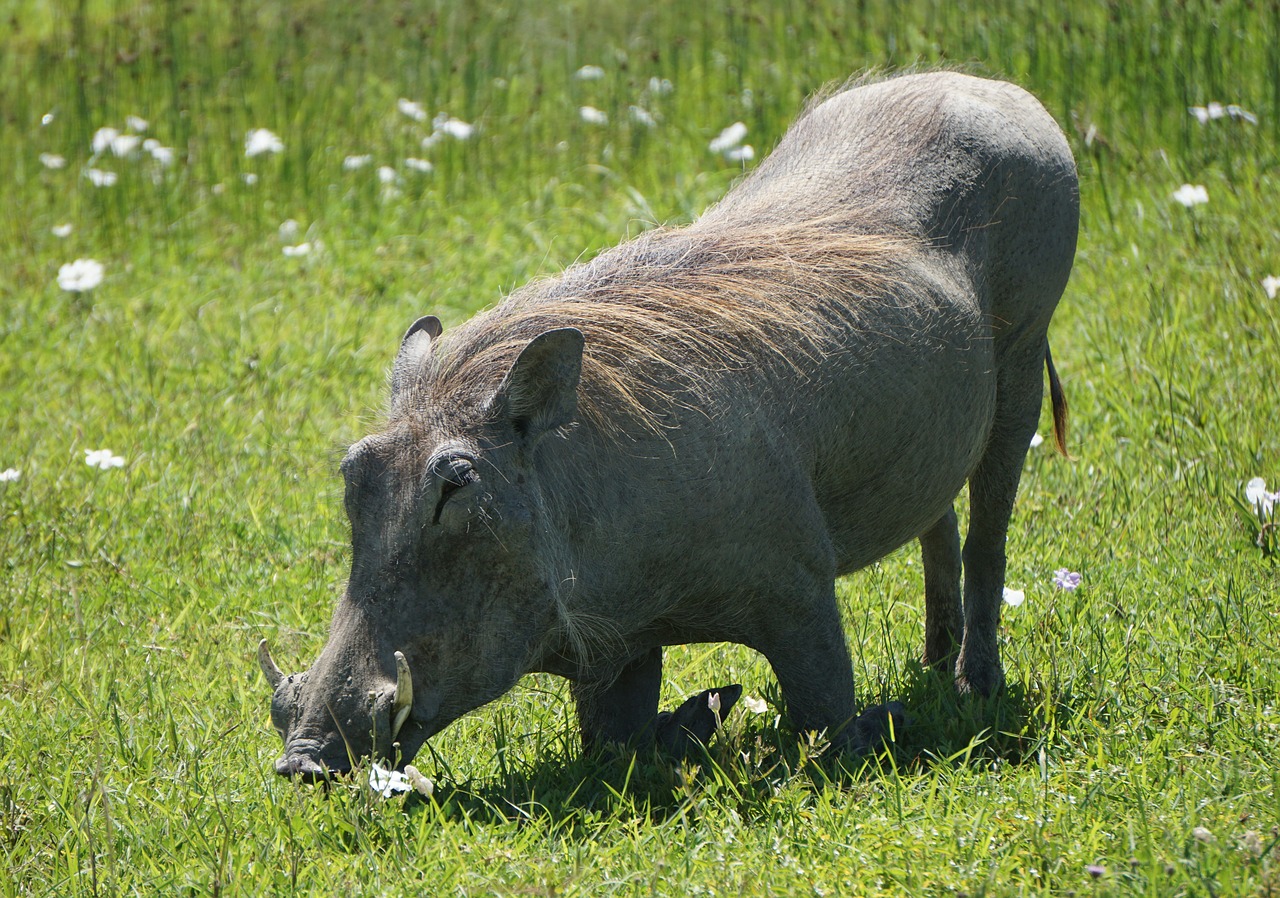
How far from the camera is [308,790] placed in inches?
113

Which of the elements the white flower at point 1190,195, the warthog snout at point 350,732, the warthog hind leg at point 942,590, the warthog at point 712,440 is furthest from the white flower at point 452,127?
the warthog snout at point 350,732

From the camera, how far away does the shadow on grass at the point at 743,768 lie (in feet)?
9.59

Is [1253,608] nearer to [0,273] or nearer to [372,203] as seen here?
[372,203]

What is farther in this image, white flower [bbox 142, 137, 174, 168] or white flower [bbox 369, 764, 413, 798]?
white flower [bbox 142, 137, 174, 168]

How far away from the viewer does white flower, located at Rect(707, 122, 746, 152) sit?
6957 mm

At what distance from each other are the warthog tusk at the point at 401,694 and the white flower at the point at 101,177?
17.3ft

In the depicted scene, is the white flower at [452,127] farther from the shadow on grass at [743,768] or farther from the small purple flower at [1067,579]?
the shadow on grass at [743,768]

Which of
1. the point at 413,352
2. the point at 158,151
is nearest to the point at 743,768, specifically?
the point at 413,352

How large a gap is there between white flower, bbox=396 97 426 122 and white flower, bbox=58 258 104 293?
6.83 ft

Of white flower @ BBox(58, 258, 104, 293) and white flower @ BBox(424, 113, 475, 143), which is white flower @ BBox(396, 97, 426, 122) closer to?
white flower @ BBox(424, 113, 475, 143)

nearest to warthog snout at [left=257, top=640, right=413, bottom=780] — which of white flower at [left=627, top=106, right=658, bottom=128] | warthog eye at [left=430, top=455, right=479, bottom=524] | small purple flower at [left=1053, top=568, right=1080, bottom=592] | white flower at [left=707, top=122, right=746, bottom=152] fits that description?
warthog eye at [left=430, top=455, right=479, bottom=524]

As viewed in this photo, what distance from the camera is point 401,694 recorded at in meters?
2.65

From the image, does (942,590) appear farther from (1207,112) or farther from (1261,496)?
(1207,112)

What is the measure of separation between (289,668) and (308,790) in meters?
1.05
